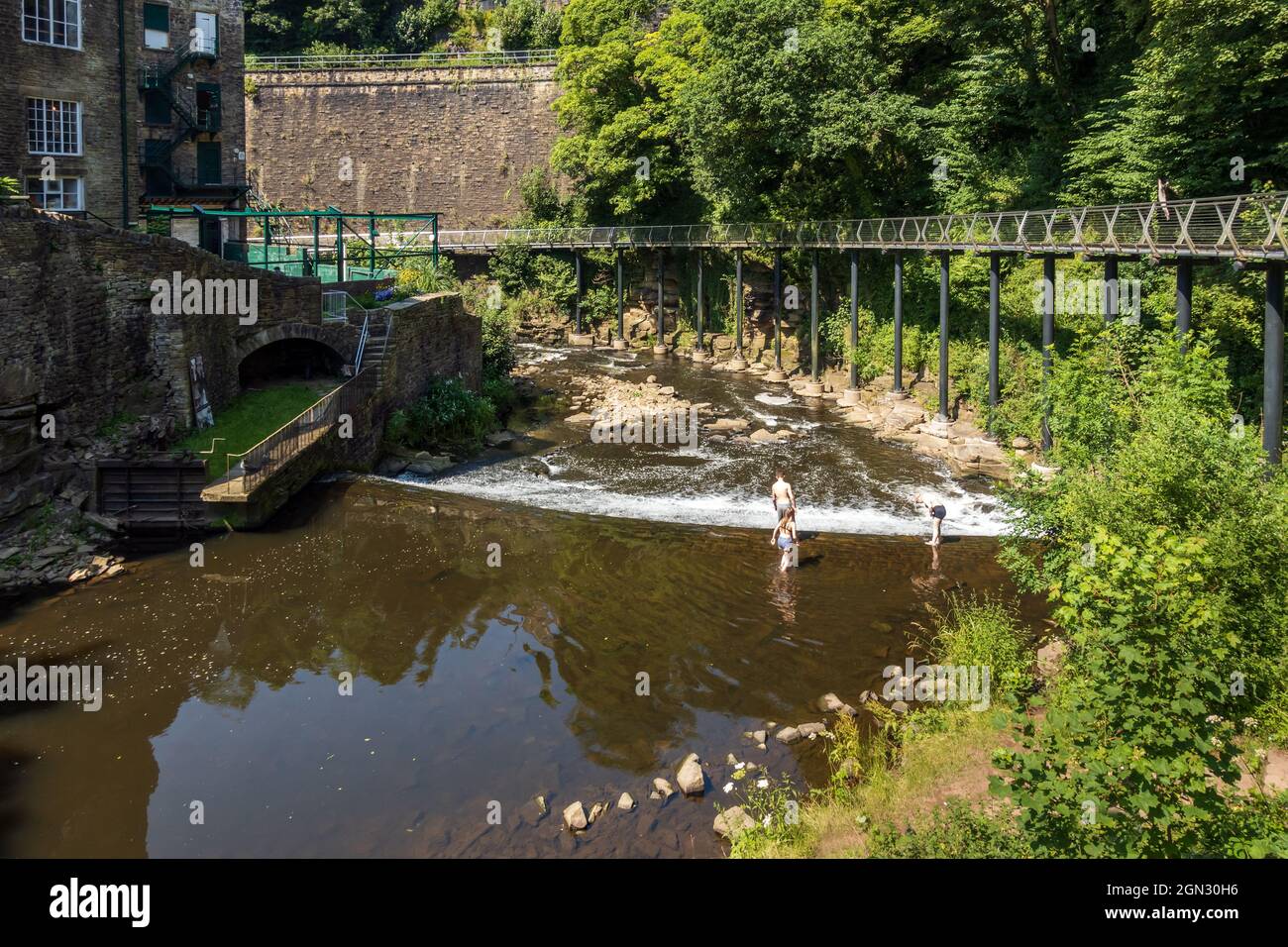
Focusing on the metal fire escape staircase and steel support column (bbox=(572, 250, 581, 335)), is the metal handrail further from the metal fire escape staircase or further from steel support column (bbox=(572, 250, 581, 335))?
steel support column (bbox=(572, 250, 581, 335))

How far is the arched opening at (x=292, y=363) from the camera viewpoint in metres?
24.4

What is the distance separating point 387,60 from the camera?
56.8m

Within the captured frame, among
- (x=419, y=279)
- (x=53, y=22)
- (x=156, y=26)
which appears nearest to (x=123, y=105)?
(x=53, y=22)

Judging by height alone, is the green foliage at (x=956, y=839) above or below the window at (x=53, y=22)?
below

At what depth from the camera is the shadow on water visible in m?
9.60

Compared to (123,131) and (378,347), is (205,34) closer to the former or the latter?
(123,131)

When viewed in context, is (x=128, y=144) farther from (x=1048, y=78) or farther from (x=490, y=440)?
(x=1048, y=78)

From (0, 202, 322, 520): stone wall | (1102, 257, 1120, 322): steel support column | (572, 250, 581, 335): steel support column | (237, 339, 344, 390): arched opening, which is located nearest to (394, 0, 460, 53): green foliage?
(572, 250, 581, 335): steel support column

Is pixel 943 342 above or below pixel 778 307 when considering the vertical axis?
below

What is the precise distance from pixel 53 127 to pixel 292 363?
7.67 m

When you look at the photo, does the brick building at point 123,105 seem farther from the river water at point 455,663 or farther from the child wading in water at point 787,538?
the child wading in water at point 787,538

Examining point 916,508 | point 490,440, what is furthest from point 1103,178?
point 490,440

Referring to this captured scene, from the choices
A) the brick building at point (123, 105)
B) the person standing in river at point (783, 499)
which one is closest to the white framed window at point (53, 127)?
the brick building at point (123, 105)

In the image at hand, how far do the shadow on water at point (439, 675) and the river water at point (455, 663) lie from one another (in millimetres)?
41
